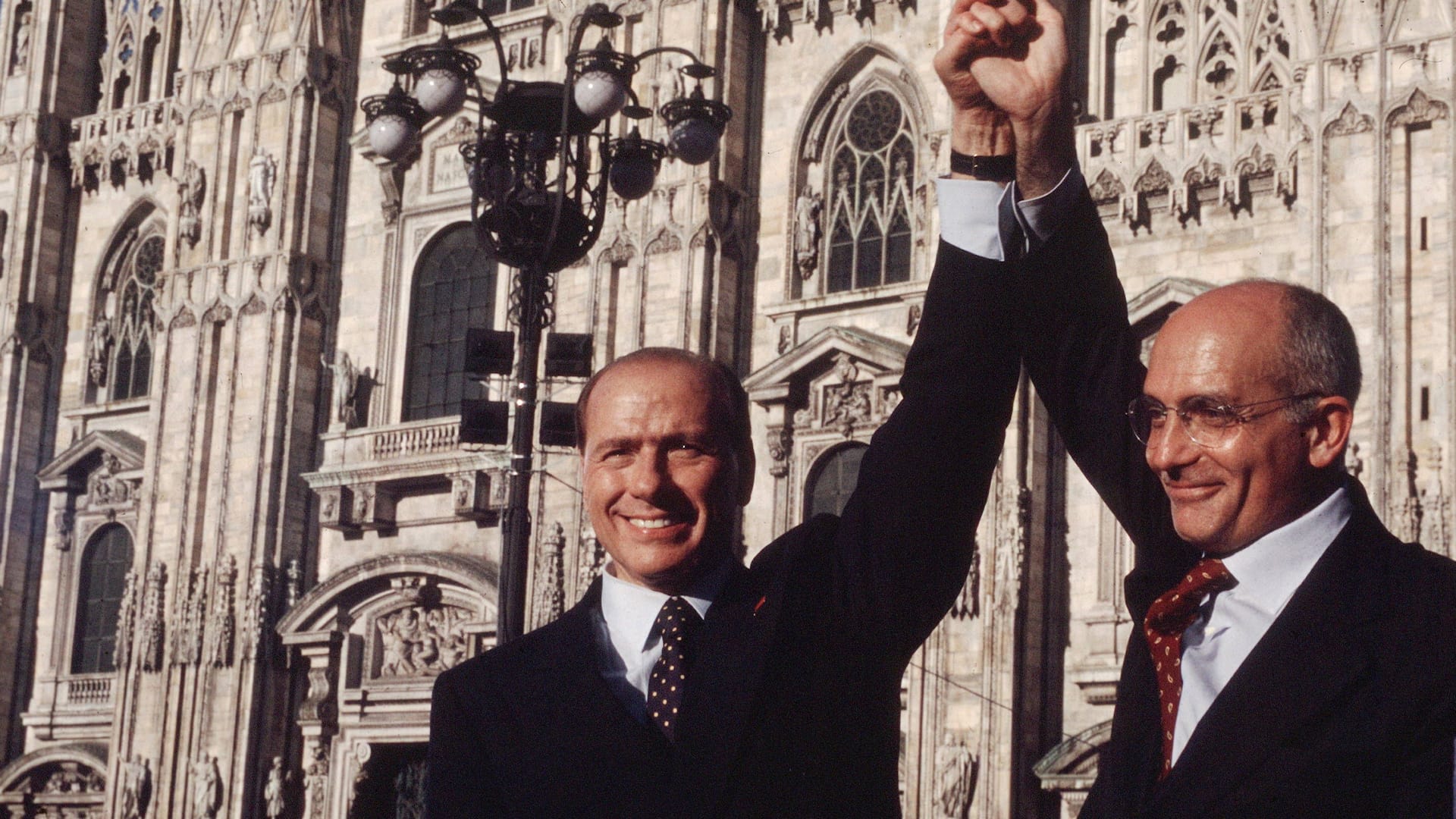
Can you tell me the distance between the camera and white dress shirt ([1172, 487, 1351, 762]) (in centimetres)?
305

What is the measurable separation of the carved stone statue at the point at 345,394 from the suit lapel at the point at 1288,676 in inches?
801

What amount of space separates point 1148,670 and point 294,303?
20.8 m

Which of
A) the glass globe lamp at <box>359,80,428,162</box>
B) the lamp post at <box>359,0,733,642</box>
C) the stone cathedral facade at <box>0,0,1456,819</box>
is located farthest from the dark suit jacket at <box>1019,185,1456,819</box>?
the stone cathedral facade at <box>0,0,1456,819</box>

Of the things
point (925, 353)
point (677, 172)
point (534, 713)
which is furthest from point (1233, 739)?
point (677, 172)

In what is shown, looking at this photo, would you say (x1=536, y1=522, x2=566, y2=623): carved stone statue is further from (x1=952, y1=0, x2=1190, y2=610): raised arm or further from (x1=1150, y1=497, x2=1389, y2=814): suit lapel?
(x1=1150, y1=497, x2=1389, y2=814): suit lapel

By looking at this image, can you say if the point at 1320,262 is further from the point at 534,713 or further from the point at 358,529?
the point at 534,713

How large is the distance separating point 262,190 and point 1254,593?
21474 millimetres

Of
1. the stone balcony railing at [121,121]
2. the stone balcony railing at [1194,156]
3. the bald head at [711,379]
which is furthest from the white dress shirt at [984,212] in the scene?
the stone balcony railing at [121,121]

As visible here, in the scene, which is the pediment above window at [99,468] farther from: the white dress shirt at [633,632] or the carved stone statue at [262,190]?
the white dress shirt at [633,632]

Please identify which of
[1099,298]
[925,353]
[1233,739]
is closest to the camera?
[1233,739]

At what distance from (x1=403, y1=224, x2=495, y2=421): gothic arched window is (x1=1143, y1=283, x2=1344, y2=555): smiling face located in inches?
764

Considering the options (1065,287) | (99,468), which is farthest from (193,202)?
(1065,287)

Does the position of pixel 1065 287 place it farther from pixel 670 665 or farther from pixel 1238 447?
pixel 670 665

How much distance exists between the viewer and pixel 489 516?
2172 centimetres
